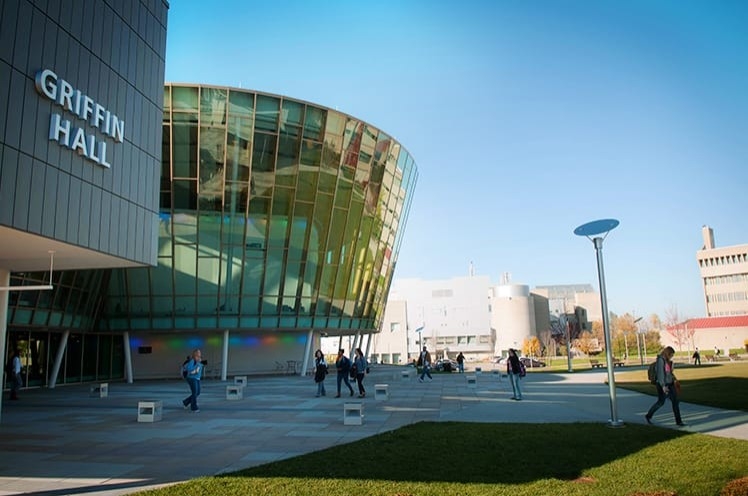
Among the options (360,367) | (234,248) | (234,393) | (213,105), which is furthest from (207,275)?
(360,367)

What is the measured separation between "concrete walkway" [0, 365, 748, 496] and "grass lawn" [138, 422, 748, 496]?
100 cm

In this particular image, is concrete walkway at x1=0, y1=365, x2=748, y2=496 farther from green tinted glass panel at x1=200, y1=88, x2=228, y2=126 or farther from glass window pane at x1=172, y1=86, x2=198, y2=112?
glass window pane at x1=172, y1=86, x2=198, y2=112

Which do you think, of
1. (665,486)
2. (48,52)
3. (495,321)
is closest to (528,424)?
(665,486)

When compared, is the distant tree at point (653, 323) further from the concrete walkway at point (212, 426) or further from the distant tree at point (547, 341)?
the concrete walkway at point (212, 426)

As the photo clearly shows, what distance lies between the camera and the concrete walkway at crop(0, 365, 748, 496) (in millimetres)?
9266

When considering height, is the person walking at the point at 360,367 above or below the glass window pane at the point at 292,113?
below

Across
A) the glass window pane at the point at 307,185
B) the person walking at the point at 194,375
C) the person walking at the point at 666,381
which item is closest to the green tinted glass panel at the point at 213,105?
the glass window pane at the point at 307,185

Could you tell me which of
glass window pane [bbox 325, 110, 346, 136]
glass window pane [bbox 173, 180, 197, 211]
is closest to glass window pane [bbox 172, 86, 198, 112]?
glass window pane [bbox 173, 180, 197, 211]

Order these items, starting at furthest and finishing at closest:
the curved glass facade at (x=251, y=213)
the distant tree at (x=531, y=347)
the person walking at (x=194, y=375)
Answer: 1. the distant tree at (x=531, y=347)
2. the curved glass facade at (x=251, y=213)
3. the person walking at (x=194, y=375)

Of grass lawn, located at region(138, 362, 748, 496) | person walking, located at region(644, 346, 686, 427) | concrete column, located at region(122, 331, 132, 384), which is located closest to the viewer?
grass lawn, located at region(138, 362, 748, 496)

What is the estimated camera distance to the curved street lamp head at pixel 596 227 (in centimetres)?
1465

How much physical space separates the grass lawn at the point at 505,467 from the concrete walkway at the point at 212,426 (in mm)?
1003

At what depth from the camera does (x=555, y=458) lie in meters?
9.88

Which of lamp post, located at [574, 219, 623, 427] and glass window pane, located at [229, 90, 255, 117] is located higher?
glass window pane, located at [229, 90, 255, 117]
